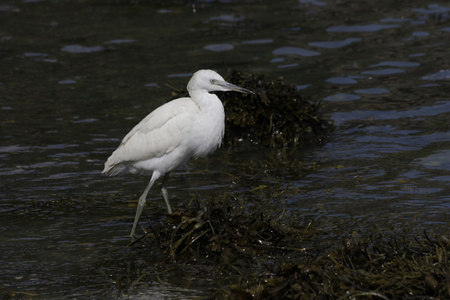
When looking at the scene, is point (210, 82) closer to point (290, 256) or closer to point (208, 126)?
point (208, 126)

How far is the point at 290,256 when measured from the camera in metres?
6.19

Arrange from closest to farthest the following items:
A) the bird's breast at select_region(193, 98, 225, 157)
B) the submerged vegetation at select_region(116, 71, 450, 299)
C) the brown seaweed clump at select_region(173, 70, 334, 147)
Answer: the submerged vegetation at select_region(116, 71, 450, 299), the bird's breast at select_region(193, 98, 225, 157), the brown seaweed clump at select_region(173, 70, 334, 147)

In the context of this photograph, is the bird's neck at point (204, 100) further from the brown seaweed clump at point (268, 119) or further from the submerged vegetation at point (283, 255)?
the brown seaweed clump at point (268, 119)

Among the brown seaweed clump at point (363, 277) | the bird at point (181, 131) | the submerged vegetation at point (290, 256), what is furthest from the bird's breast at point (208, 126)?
the brown seaweed clump at point (363, 277)

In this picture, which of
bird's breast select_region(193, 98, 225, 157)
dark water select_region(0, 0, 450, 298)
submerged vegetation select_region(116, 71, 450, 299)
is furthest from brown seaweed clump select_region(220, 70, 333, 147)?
bird's breast select_region(193, 98, 225, 157)

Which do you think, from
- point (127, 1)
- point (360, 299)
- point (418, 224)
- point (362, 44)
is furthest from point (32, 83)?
point (360, 299)

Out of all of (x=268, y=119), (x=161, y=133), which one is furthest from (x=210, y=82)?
(x=268, y=119)

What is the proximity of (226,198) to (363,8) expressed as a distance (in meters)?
11.2

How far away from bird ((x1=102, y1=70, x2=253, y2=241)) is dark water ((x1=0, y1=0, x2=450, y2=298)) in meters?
0.75

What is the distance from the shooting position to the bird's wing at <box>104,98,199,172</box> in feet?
23.2

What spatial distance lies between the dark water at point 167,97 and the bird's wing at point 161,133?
77 cm

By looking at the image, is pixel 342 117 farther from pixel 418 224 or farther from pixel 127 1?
pixel 127 1

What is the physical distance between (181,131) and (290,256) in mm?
1754

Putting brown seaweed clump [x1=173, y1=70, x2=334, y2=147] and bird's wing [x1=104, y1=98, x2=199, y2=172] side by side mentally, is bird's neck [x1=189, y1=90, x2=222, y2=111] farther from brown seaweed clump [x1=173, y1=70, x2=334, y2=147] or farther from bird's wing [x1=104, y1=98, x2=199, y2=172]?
brown seaweed clump [x1=173, y1=70, x2=334, y2=147]
